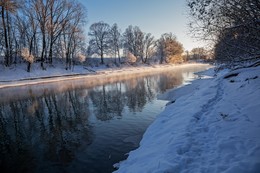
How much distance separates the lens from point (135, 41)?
284 ft

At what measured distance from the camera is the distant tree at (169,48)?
293ft

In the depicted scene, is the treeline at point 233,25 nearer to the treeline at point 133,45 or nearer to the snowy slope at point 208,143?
the snowy slope at point 208,143

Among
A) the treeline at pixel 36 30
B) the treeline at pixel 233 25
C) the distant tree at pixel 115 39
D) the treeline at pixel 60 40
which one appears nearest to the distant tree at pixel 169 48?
the treeline at pixel 60 40

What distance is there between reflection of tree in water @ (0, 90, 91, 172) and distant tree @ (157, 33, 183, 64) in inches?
2984

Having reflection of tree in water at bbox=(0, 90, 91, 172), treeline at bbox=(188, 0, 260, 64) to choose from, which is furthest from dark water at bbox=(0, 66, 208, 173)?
treeline at bbox=(188, 0, 260, 64)

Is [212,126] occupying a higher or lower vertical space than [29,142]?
higher

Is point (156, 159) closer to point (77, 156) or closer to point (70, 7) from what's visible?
point (77, 156)

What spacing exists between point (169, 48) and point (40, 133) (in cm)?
8244

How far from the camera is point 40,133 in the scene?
11008 mm

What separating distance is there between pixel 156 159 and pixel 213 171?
166 cm

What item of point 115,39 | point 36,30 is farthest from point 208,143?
point 115,39

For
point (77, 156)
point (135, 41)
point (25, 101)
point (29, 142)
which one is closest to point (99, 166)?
point (77, 156)

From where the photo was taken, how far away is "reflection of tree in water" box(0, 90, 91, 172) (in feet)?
26.8

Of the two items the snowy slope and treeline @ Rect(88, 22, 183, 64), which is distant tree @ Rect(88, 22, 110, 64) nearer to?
treeline @ Rect(88, 22, 183, 64)
